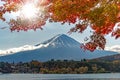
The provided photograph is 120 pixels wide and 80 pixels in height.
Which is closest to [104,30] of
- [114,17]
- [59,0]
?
[114,17]

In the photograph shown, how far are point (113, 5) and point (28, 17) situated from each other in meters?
3.84

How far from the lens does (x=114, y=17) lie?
13.9 m

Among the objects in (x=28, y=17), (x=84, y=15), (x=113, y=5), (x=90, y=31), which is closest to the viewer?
(x=113, y=5)

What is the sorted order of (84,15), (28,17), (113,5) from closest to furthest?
(113,5) → (84,15) → (28,17)

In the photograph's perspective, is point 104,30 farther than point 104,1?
Yes

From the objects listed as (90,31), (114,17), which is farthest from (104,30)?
(114,17)

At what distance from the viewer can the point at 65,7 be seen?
13.4 metres

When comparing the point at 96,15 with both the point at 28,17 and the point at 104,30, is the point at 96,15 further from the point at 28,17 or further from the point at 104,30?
the point at 104,30

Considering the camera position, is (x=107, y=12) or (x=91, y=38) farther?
(x=91, y=38)

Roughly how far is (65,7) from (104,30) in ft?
17.0

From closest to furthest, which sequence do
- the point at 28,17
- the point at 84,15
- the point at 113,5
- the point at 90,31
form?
the point at 113,5, the point at 84,15, the point at 28,17, the point at 90,31

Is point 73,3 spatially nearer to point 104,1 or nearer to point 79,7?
point 79,7

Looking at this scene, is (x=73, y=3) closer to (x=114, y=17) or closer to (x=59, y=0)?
(x=59, y=0)

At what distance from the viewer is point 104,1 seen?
13.8m
